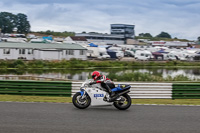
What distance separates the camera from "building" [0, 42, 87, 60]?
63.8m

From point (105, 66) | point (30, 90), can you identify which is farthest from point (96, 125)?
point (105, 66)

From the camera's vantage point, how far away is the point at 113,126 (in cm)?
887

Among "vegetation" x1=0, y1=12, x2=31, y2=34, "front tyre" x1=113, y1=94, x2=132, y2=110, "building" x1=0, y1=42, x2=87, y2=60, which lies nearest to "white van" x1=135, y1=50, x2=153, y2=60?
"building" x1=0, y1=42, x2=87, y2=60

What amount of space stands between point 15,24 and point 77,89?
15108cm

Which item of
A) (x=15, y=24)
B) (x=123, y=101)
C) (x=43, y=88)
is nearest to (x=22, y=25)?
(x=15, y=24)

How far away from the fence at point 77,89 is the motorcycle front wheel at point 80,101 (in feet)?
14.0

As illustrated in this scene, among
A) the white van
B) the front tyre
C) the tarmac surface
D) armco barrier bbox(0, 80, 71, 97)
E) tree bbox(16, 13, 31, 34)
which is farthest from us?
tree bbox(16, 13, 31, 34)

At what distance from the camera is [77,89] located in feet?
53.0

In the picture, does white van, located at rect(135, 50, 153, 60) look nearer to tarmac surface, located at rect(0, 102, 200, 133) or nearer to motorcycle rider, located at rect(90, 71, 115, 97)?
tarmac surface, located at rect(0, 102, 200, 133)

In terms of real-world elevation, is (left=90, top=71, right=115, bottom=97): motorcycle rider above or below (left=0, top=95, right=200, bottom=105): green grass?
above

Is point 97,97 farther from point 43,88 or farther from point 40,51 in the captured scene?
point 40,51

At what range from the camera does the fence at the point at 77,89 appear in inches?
636

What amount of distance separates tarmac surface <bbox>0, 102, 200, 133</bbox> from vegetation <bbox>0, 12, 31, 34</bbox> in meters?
147

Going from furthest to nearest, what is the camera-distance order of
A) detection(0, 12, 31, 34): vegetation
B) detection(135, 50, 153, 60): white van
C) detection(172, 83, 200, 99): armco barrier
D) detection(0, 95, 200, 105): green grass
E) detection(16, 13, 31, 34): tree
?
detection(16, 13, 31, 34): tree < detection(0, 12, 31, 34): vegetation < detection(135, 50, 153, 60): white van < detection(172, 83, 200, 99): armco barrier < detection(0, 95, 200, 105): green grass
